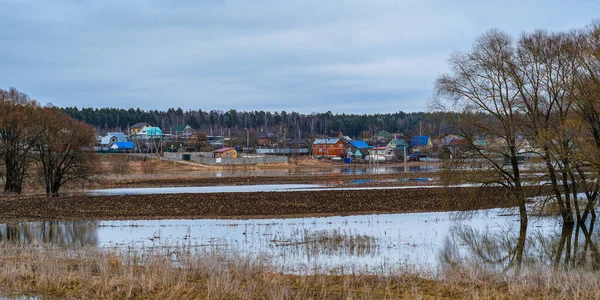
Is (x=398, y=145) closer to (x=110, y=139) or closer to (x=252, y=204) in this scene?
(x=110, y=139)

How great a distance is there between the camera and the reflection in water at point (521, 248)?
19.6 m

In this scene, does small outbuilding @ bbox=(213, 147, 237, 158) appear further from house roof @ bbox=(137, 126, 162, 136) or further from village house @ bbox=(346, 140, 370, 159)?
house roof @ bbox=(137, 126, 162, 136)

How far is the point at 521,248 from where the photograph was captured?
23.1m

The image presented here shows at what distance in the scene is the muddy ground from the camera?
33969 millimetres

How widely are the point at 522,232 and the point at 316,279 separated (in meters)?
15.3

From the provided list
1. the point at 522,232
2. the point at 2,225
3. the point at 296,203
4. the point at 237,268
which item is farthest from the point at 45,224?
the point at 522,232

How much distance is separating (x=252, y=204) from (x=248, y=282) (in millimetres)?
26116

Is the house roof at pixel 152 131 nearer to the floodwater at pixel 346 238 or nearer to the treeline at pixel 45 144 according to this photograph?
the treeline at pixel 45 144

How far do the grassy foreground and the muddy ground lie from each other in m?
16.2

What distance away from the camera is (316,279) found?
15.5 metres

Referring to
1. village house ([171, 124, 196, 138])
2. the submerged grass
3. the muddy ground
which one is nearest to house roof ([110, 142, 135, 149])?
village house ([171, 124, 196, 138])

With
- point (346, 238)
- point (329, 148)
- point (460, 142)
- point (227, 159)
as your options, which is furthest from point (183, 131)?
point (346, 238)

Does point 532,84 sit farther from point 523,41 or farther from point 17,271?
point 17,271

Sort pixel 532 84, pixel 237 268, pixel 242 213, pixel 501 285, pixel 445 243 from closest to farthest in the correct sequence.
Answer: pixel 501 285 < pixel 237 268 < pixel 445 243 < pixel 532 84 < pixel 242 213
